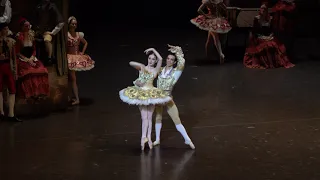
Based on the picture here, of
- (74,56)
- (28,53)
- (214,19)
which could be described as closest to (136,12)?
(214,19)

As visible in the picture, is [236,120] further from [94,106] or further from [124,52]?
[124,52]

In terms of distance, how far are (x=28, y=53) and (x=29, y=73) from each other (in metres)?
0.25

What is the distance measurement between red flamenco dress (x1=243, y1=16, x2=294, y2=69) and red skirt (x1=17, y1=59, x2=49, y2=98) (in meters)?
4.07

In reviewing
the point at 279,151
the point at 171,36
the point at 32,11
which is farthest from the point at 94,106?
the point at 171,36

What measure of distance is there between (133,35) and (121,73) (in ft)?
11.1

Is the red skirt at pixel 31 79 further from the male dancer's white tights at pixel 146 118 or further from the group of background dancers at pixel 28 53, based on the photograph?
the male dancer's white tights at pixel 146 118

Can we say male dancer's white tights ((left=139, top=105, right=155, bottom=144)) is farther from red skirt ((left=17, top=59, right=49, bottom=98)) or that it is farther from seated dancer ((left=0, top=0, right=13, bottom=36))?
seated dancer ((left=0, top=0, right=13, bottom=36))

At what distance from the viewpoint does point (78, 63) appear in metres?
8.17

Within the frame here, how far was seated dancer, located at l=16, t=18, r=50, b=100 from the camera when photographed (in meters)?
7.58

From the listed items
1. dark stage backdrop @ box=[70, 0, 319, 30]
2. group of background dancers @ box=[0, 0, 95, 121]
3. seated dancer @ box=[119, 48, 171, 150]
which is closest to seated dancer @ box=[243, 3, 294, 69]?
group of background dancers @ box=[0, 0, 95, 121]

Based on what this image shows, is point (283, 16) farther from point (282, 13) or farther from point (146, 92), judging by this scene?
point (146, 92)

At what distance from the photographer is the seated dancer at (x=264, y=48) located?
10508 millimetres

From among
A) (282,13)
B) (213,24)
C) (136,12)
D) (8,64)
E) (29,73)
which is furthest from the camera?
(136,12)

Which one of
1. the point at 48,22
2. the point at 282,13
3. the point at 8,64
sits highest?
the point at 48,22
